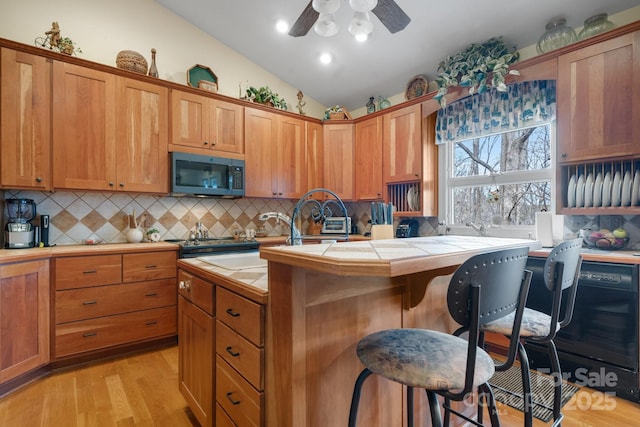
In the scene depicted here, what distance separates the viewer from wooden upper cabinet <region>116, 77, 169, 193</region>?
2.79 metres

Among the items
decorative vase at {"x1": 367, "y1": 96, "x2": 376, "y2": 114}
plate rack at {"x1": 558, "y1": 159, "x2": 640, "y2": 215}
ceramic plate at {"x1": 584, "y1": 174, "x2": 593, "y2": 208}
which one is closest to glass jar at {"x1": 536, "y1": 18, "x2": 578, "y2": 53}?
plate rack at {"x1": 558, "y1": 159, "x2": 640, "y2": 215}

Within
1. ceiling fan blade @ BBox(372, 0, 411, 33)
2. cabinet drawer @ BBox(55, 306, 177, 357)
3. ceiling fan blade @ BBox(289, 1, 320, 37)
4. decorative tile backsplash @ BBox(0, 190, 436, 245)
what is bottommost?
cabinet drawer @ BBox(55, 306, 177, 357)

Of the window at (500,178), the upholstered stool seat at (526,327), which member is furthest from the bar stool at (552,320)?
the window at (500,178)

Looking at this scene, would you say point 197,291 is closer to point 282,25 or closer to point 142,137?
point 142,137

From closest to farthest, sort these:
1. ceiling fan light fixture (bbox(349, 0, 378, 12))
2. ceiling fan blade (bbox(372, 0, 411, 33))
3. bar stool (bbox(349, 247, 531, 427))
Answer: bar stool (bbox(349, 247, 531, 427)), ceiling fan light fixture (bbox(349, 0, 378, 12)), ceiling fan blade (bbox(372, 0, 411, 33))

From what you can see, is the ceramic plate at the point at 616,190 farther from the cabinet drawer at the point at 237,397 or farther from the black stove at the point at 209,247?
the black stove at the point at 209,247

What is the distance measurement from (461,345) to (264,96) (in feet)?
11.3

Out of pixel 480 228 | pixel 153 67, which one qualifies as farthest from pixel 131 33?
pixel 480 228

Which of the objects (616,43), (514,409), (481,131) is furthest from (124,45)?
(514,409)

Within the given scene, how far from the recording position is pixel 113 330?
8.33ft

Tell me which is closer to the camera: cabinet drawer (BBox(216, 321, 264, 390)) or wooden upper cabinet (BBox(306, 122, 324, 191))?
cabinet drawer (BBox(216, 321, 264, 390))

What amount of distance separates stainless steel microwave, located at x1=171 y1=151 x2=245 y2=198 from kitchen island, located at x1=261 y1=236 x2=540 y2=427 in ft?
7.80

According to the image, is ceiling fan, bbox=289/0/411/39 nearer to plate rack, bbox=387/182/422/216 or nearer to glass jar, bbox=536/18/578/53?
glass jar, bbox=536/18/578/53

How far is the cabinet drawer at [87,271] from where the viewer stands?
2347 mm
